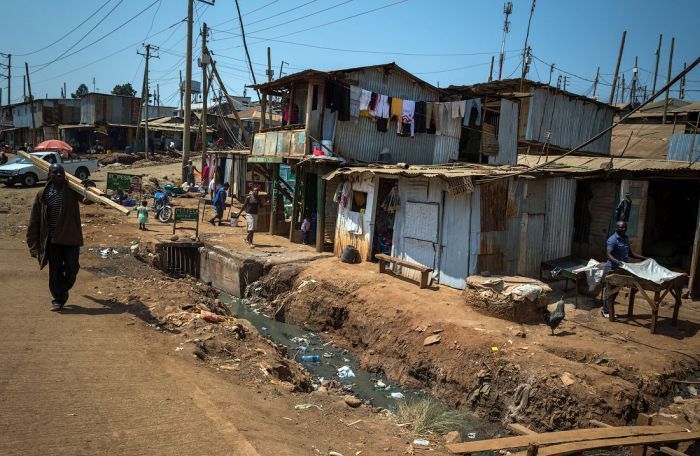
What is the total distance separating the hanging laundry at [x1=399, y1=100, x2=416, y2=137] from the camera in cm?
1648

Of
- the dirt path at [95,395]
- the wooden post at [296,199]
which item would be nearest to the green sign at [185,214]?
the wooden post at [296,199]

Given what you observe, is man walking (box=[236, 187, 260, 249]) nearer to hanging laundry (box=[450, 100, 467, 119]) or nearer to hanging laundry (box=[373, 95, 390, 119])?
hanging laundry (box=[373, 95, 390, 119])

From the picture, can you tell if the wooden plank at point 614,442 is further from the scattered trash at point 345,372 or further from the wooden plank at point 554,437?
the scattered trash at point 345,372

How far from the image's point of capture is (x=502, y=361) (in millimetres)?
7941

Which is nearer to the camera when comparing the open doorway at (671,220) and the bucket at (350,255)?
the open doorway at (671,220)

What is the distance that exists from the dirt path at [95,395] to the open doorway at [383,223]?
869cm

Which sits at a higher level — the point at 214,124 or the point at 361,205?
the point at 214,124

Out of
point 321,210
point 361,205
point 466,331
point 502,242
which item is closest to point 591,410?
point 466,331

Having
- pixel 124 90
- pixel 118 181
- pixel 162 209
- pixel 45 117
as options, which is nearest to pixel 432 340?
pixel 162 209

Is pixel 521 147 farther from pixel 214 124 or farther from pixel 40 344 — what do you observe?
pixel 214 124

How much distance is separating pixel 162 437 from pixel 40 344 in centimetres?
245

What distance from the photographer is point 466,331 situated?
8914 mm

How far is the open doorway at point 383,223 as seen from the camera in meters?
14.2

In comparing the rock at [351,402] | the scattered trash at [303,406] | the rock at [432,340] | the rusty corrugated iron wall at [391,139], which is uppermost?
the rusty corrugated iron wall at [391,139]
